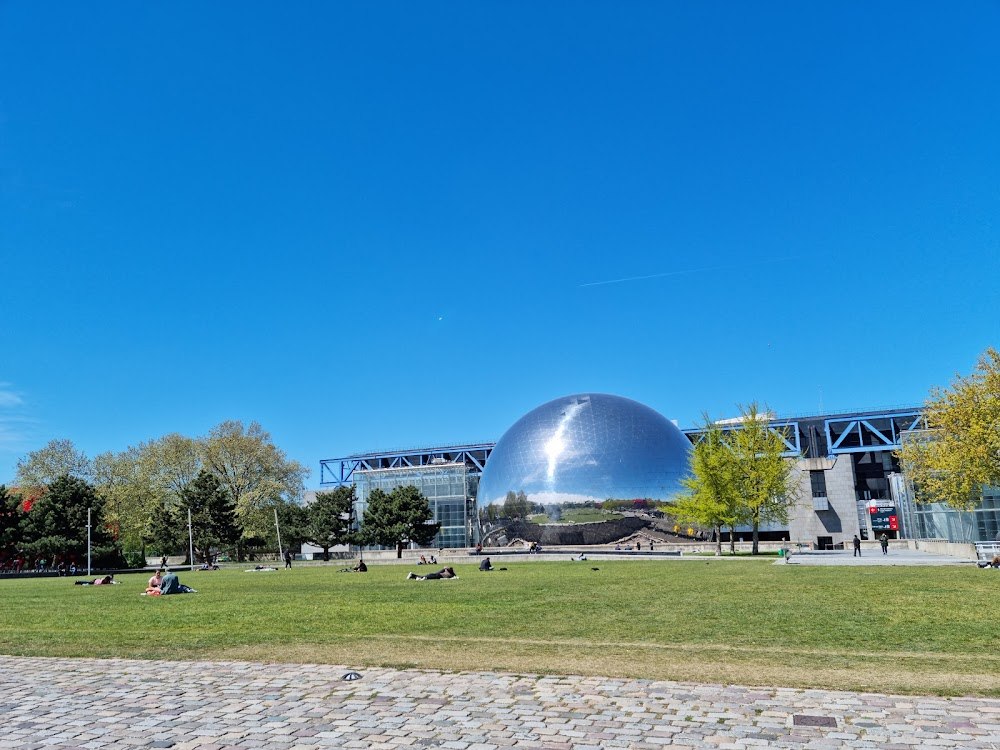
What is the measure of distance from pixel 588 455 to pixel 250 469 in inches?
1305

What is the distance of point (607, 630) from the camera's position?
1294cm

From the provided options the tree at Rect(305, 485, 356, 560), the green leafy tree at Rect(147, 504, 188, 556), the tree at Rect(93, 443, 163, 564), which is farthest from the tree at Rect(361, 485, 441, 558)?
the tree at Rect(93, 443, 163, 564)

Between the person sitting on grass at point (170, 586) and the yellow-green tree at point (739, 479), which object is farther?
the yellow-green tree at point (739, 479)

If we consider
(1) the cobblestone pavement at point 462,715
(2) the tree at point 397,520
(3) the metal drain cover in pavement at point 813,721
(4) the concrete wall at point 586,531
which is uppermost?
(2) the tree at point 397,520

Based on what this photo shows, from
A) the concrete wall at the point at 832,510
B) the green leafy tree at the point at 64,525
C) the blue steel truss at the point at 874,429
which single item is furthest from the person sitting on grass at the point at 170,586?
the blue steel truss at the point at 874,429

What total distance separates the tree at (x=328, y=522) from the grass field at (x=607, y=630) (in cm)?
4636

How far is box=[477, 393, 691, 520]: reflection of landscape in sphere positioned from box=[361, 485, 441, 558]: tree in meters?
13.6

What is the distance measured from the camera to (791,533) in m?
75.8

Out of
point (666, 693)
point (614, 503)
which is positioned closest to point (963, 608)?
point (666, 693)

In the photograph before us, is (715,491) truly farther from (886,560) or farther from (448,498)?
(448,498)

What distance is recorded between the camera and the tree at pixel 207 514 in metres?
61.8

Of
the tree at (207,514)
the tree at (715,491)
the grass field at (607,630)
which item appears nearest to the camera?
the grass field at (607,630)

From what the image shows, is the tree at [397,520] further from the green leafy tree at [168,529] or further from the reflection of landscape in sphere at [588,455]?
the green leafy tree at [168,529]

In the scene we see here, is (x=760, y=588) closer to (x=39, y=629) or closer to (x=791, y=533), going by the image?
(x=39, y=629)
